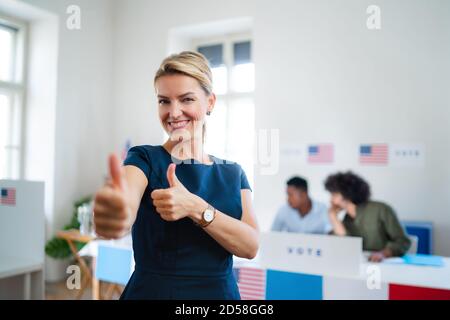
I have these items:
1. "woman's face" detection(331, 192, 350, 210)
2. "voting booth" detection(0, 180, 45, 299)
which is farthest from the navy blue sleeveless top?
"woman's face" detection(331, 192, 350, 210)

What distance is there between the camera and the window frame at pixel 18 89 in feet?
3.62

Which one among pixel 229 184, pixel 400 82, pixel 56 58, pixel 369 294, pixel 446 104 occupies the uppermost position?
pixel 400 82

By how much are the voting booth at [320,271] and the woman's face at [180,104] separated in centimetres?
132

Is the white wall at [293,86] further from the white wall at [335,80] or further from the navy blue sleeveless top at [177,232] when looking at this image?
the navy blue sleeveless top at [177,232]

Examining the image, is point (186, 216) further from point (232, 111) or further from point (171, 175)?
point (232, 111)

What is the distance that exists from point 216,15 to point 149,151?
1064 millimetres

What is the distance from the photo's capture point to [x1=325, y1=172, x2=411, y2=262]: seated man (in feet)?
8.80

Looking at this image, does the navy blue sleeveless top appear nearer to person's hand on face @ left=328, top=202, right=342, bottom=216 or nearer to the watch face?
the watch face

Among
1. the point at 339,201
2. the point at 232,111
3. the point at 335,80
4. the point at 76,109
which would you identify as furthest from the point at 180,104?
the point at 339,201

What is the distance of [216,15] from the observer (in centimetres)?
163

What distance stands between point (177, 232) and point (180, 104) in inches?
9.7

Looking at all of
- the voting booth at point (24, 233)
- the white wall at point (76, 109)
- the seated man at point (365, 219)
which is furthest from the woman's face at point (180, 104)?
the seated man at point (365, 219)

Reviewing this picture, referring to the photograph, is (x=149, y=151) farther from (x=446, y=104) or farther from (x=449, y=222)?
(x=449, y=222)
